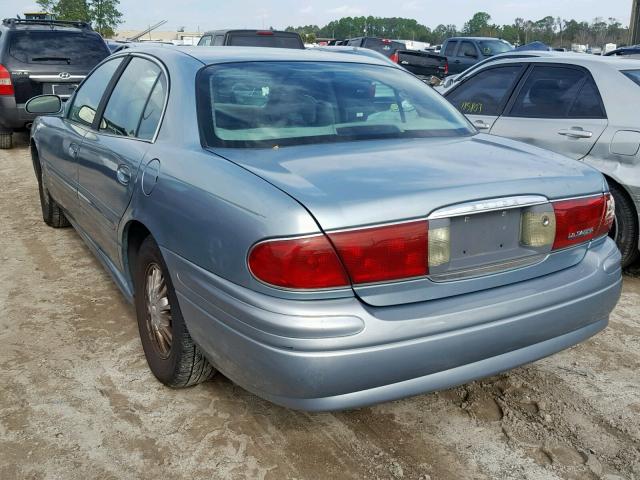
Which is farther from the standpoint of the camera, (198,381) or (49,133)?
(49,133)

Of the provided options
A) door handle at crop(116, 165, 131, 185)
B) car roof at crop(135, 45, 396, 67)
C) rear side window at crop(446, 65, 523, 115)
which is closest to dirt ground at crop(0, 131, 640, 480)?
door handle at crop(116, 165, 131, 185)

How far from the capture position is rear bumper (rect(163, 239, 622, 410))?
213 centimetres

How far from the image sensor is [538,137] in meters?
5.08

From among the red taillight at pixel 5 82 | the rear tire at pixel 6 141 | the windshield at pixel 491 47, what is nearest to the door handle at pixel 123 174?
the red taillight at pixel 5 82

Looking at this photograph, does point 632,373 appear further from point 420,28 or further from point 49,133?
point 420,28

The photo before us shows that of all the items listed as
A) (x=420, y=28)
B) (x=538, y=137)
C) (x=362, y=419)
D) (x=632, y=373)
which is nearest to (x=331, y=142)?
(x=362, y=419)

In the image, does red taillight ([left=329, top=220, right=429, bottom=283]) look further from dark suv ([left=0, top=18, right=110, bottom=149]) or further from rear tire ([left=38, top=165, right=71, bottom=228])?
dark suv ([left=0, top=18, right=110, bottom=149])

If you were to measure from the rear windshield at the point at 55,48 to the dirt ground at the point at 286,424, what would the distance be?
685 centimetres

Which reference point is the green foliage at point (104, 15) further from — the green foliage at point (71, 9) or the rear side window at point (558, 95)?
the rear side window at point (558, 95)

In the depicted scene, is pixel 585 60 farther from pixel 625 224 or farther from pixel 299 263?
pixel 299 263

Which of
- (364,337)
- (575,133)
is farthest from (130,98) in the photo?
(575,133)

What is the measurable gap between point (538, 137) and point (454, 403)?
2.80 m

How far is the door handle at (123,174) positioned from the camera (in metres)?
3.12

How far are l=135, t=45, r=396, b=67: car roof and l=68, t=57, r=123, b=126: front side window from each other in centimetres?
46
